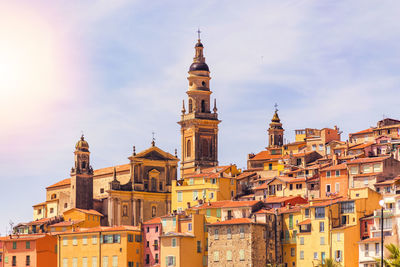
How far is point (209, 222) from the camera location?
97.9 m

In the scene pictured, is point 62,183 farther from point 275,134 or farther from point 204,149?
point 275,134

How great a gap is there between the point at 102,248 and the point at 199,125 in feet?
111

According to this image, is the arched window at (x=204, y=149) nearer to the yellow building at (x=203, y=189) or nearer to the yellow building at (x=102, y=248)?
the yellow building at (x=203, y=189)

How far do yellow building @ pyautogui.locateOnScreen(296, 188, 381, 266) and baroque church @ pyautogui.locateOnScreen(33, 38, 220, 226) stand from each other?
31.3 metres

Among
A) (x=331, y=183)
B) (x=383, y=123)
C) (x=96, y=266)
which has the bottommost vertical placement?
(x=96, y=266)

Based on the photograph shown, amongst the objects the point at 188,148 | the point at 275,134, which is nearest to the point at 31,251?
the point at 188,148

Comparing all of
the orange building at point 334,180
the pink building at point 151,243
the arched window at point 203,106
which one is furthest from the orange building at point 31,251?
the arched window at point 203,106

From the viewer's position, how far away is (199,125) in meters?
131

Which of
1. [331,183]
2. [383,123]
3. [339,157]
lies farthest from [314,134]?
[331,183]

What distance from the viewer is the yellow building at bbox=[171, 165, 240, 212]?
111m

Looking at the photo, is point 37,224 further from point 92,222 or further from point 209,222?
point 209,222

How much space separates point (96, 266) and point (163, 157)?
2814 cm

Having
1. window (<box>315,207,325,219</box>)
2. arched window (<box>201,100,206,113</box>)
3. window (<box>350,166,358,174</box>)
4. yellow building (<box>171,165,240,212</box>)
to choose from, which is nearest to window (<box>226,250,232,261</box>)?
window (<box>315,207,325,219</box>)

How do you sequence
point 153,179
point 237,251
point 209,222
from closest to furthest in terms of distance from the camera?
1. point 237,251
2. point 209,222
3. point 153,179
